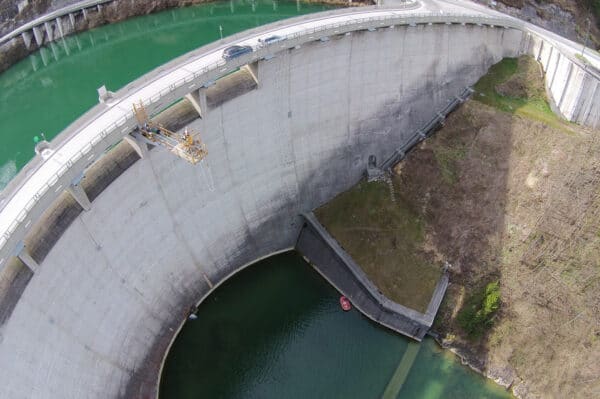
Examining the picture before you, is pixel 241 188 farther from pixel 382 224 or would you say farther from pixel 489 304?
pixel 489 304

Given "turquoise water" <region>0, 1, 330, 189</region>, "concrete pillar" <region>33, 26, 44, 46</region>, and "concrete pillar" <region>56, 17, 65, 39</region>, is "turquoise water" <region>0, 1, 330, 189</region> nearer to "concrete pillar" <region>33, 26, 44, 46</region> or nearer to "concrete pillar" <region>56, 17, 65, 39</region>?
"concrete pillar" <region>56, 17, 65, 39</region>

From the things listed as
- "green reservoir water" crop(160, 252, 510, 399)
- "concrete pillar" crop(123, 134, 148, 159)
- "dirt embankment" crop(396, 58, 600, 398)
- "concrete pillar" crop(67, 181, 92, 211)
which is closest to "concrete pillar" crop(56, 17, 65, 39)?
"concrete pillar" crop(123, 134, 148, 159)

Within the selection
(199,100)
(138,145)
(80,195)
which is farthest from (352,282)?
(80,195)

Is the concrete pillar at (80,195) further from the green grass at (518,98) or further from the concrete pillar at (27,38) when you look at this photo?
the concrete pillar at (27,38)

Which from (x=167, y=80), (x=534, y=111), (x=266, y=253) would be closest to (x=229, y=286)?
(x=266, y=253)

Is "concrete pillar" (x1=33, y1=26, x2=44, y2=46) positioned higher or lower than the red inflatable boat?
higher

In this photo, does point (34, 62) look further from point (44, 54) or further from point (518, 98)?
point (518, 98)
